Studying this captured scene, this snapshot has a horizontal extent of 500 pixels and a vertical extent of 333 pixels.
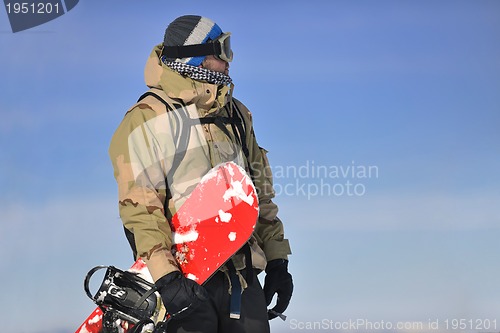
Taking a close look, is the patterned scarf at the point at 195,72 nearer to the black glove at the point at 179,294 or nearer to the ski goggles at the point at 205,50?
the ski goggles at the point at 205,50

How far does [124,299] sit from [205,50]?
41.2 inches

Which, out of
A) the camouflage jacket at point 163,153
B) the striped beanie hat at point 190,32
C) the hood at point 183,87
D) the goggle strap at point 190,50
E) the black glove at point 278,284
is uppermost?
the striped beanie hat at point 190,32

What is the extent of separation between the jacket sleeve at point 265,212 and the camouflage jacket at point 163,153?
194 mm

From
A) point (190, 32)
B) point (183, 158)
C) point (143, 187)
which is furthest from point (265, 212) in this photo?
point (190, 32)

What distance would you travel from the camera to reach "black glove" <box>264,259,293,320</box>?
366 cm

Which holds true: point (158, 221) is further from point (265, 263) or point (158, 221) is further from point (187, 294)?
point (265, 263)

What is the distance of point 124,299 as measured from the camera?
3.22 meters

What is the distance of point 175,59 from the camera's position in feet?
11.1

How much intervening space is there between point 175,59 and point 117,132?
1.26 ft

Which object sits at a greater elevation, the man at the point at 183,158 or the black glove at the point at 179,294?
the man at the point at 183,158

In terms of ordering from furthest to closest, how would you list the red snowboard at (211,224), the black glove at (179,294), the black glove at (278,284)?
1. the black glove at (278,284)
2. the red snowboard at (211,224)
3. the black glove at (179,294)

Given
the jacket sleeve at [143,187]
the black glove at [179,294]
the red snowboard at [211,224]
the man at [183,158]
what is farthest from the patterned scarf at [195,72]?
the black glove at [179,294]

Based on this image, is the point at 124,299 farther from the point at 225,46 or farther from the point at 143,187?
the point at 225,46

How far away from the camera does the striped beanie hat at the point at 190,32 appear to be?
11.2ft
